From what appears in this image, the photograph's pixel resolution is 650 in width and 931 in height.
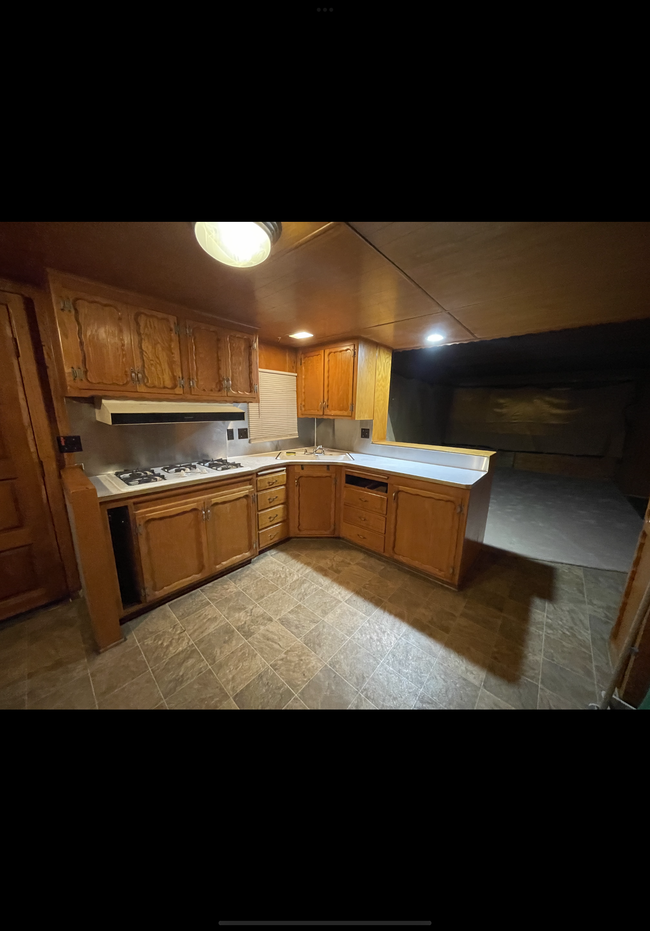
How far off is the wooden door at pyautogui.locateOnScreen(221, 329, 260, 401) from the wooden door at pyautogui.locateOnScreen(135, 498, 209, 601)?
3.37ft

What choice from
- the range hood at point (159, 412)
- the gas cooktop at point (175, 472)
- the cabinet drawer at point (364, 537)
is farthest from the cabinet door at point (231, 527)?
the cabinet drawer at point (364, 537)

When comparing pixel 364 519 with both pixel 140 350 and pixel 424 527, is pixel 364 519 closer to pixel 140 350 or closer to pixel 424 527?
pixel 424 527

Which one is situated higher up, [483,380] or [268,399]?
[483,380]

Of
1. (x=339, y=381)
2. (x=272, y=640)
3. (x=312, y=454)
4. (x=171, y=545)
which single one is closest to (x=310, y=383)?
(x=339, y=381)

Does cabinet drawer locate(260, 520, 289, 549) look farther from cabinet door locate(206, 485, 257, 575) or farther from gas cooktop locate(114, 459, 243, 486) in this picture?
gas cooktop locate(114, 459, 243, 486)

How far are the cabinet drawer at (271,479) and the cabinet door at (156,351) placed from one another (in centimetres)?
96

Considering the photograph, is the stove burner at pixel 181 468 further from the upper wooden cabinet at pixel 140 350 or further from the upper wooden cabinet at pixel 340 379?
the upper wooden cabinet at pixel 340 379

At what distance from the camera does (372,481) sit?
2631 millimetres
